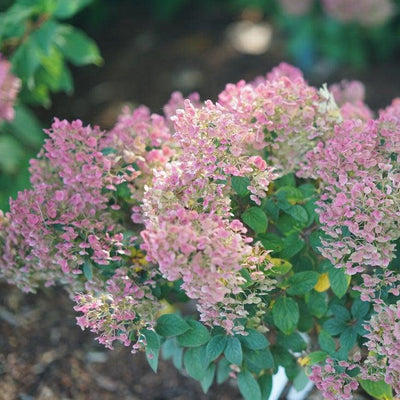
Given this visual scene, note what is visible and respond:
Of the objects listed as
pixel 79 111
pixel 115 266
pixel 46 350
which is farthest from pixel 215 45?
pixel 115 266

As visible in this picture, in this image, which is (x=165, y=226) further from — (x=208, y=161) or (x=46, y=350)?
(x=46, y=350)

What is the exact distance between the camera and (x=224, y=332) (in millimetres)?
1654

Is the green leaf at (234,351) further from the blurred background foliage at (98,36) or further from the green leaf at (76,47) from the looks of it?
the green leaf at (76,47)

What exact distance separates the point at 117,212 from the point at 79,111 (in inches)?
90.6

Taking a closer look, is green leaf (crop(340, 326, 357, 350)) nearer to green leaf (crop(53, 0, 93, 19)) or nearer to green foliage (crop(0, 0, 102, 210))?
green foliage (crop(0, 0, 102, 210))

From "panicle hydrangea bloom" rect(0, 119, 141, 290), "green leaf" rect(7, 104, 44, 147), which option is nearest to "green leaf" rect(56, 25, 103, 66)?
"green leaf" rect(7, 104, 44, 147)

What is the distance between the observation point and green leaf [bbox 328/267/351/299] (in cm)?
161

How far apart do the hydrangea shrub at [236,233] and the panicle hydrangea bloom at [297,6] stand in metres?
2.22

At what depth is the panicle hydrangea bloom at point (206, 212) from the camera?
1366 mm

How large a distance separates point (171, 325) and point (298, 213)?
438 mm

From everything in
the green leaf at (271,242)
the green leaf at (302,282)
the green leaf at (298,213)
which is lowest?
the green leaf at (302,282)

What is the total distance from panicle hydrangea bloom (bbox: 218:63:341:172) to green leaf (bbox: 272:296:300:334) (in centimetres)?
37

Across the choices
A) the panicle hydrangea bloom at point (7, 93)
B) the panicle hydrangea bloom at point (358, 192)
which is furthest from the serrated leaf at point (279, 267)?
the panicle hydrangea bloom at point (7, 93)

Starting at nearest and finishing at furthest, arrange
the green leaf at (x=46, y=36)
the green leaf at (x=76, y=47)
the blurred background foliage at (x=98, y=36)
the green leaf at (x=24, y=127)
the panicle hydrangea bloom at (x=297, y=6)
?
the green leaf at (x=46, y=36), the blurred background foliage at (x=98, y=36), the green leaf at (x=76, y=47), the green leaf at (x=24, y=127), the panicle hydrangea bloom at (x=297, y=6)
